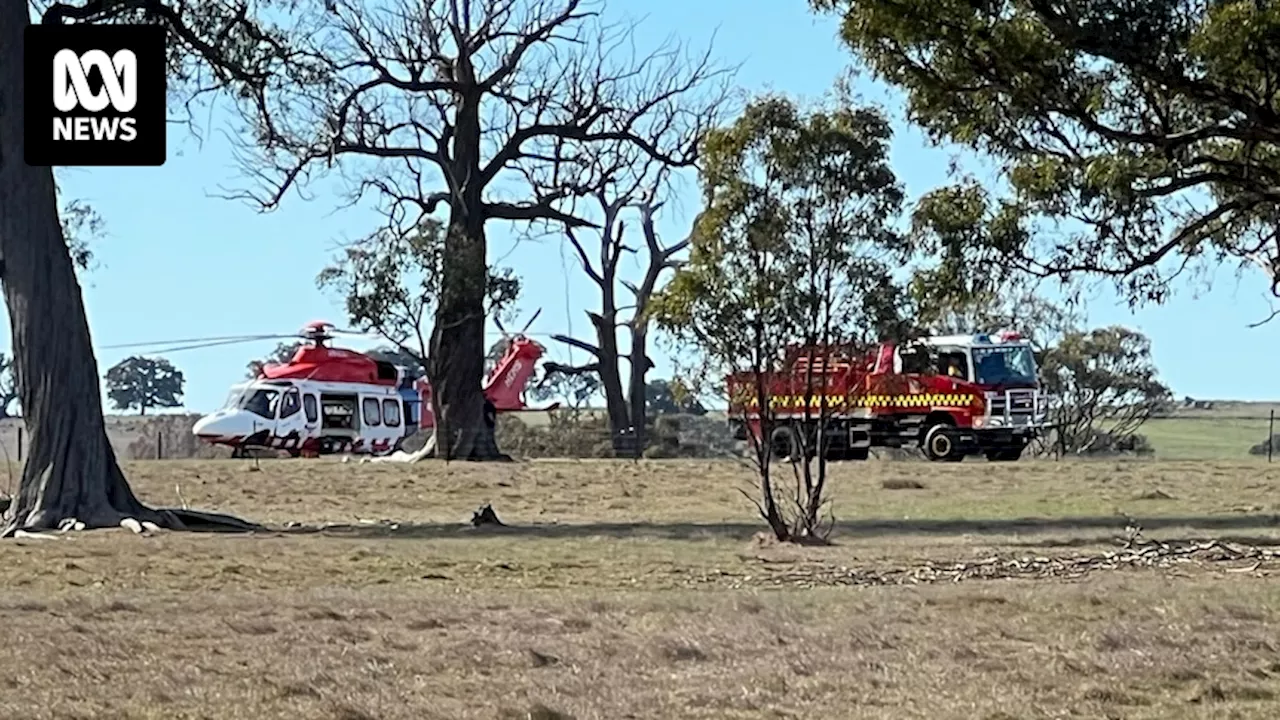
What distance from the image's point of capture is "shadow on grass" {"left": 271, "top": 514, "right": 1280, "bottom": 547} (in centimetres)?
2475

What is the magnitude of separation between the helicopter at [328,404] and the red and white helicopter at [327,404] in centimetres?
3

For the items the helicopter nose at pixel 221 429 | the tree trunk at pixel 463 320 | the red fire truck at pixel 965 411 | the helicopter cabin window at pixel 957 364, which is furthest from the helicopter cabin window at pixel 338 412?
the helicopter cabin window at pixel 957 364

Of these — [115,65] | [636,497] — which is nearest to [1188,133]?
[115,65]

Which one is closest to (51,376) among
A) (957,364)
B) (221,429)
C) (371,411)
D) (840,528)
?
(840,528)

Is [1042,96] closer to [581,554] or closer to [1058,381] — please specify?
[581,554]

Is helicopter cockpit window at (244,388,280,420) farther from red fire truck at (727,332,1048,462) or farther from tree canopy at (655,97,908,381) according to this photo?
tree canopy at (655,97,908,381)

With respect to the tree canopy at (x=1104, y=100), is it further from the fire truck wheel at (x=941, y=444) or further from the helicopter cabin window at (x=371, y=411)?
the helicopter cabin window at (x=371, y=411)

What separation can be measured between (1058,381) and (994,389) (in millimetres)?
16505

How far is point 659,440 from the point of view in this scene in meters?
59.3

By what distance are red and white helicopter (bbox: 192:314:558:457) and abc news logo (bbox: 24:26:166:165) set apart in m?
30.2

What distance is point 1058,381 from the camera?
66.6 m

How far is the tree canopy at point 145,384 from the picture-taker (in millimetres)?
90438

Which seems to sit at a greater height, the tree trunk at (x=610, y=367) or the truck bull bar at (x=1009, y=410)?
the tree trunk at (x=610, y=367)

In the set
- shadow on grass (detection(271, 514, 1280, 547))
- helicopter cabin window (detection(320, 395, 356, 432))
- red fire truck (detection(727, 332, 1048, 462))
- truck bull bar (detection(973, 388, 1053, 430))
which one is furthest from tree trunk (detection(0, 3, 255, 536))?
helicopter cabin window (detection(320, 395, 356, 432))
